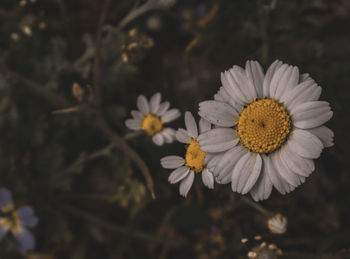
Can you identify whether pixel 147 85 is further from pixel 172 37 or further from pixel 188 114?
pixel 188 114

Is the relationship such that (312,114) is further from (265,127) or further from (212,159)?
(212,159)

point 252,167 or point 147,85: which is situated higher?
point 147,85

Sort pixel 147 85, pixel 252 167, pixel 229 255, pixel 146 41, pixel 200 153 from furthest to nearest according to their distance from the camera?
pixel 147 85
pixel 229 255
pixel 146 41
pixel 200 153
pixel 252 167

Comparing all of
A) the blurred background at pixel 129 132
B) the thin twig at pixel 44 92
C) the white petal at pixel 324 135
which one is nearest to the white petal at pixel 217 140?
the white petal at pixel 324 135

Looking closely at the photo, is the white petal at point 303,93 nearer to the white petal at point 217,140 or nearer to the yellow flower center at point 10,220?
the white petal at point 217,140

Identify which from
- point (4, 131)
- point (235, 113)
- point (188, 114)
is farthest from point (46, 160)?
point (235, 113)

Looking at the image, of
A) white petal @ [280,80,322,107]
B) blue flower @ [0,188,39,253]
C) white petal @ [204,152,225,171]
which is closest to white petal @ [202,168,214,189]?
white petal @ [204,152,225,171]

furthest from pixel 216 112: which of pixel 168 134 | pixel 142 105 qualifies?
pixel 142 105

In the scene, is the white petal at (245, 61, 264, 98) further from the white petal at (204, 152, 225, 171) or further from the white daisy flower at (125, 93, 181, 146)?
the white daisy flower at (125, 93, 181, 146)
